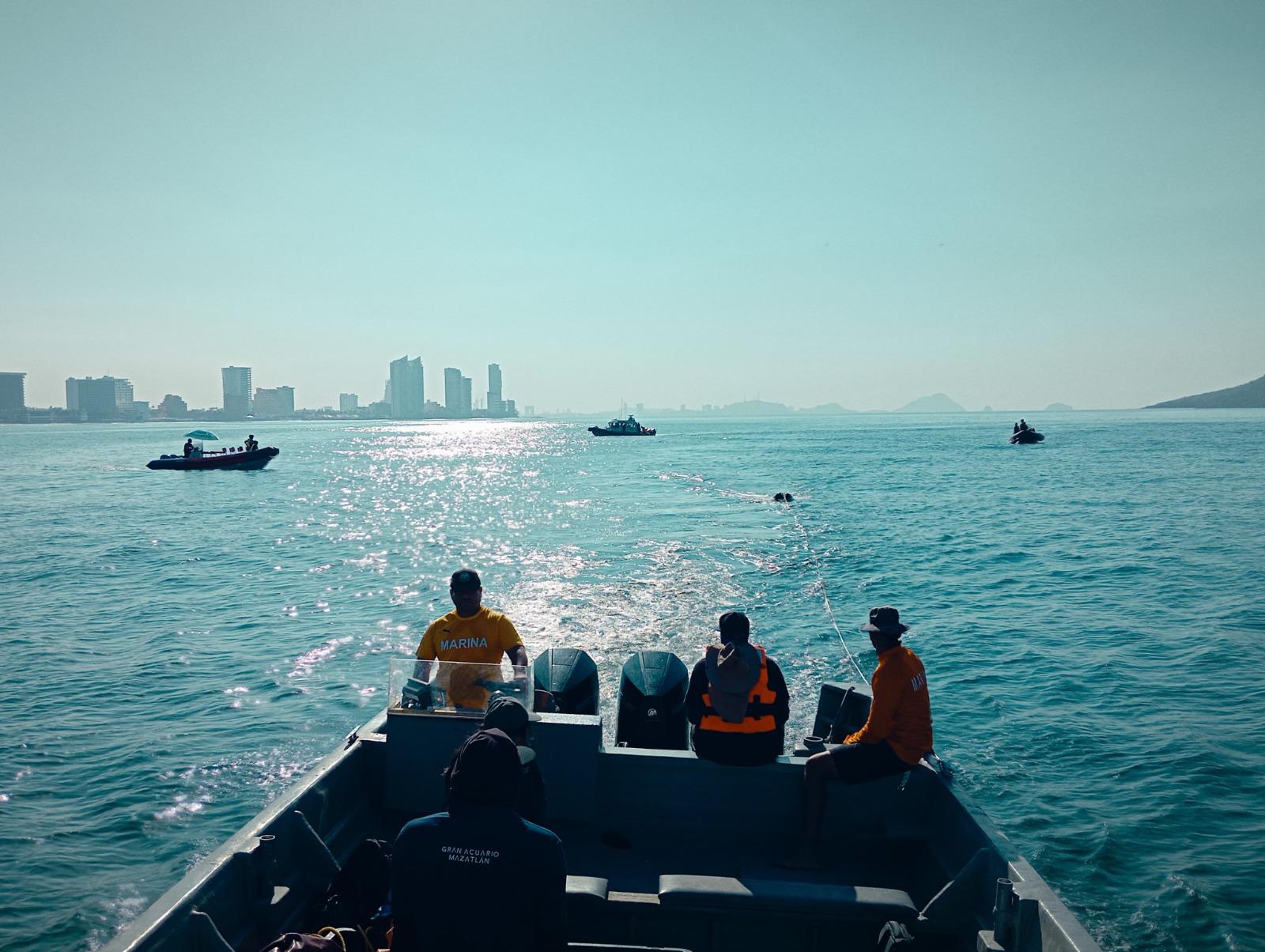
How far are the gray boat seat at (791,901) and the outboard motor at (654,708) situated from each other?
243 cm

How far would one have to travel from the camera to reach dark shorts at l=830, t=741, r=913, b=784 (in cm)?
648

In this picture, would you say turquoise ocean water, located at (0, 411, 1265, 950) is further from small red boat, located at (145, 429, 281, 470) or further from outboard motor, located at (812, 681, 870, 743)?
small red boat, located at (145, 429, 281, 470)

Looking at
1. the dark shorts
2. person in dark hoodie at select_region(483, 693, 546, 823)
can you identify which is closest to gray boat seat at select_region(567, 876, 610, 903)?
person in dark hoodie at select_region(483, 693, 546, 823)

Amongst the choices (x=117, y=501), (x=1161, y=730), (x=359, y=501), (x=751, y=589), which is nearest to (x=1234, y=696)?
(x=1161, y=730)

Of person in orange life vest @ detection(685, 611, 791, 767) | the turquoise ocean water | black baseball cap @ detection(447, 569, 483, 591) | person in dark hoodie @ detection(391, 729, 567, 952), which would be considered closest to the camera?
person in dark hoodie @ detection(391, 729, 567, 952)

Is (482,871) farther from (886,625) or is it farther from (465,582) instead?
(886,625)

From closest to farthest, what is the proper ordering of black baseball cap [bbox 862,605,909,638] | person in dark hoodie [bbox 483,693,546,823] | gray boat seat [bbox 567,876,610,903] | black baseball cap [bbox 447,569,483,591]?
person in dark hoodie [bbox 483,693,546,823]
gray boat seat [bbox 567,876,610,903]
black baseball cap [bbox 862,605,909,638]
black baseball cap [bbox 447,569,483,591]

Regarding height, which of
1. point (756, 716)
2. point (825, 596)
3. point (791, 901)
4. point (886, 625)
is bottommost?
point (825, 596)

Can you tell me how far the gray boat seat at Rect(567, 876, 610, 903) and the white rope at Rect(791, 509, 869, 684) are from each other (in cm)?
1086

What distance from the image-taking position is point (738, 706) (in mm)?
6621

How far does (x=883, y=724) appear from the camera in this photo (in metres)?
6.57

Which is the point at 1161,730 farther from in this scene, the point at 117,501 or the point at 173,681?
the point at 117,501

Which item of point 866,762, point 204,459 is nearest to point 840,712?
point 866,762

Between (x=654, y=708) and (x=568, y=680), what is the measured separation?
1000mm
